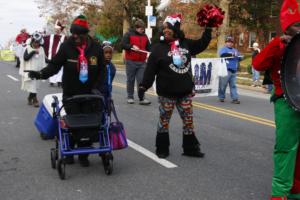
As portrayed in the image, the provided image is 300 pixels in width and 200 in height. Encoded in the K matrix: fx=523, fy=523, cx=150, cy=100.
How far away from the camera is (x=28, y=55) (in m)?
12.1

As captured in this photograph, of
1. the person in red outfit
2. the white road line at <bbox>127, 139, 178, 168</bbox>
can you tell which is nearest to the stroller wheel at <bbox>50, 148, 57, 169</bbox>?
the white road line at <bbox>127, 139, 178, 168</bbox>

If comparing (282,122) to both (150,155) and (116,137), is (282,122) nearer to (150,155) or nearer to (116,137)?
(116,137)

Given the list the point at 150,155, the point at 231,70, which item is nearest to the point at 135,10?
the point at 231,70

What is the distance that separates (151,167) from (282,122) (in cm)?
234

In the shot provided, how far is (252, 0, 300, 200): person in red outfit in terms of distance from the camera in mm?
4668

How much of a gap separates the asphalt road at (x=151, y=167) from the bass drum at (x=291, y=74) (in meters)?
1.27

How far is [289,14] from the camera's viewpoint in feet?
14.9

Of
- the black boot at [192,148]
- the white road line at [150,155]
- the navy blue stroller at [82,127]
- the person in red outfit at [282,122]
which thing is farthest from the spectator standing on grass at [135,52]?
the person in red outfit at [282,122]

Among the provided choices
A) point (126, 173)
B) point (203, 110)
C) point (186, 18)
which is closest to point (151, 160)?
point (126, 173)

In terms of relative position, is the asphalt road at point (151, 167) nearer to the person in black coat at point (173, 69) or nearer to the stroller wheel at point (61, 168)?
the stroller wheel at point (61, 168)

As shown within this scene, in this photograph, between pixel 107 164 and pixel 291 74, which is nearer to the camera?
pixel 291 74

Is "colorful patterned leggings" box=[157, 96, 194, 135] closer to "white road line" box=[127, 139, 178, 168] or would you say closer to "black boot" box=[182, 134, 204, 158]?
"black boot" box=[182, 134, 204, 158]

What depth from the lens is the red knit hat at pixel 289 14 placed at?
452 centimetres

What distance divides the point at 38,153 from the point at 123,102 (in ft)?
20.1
